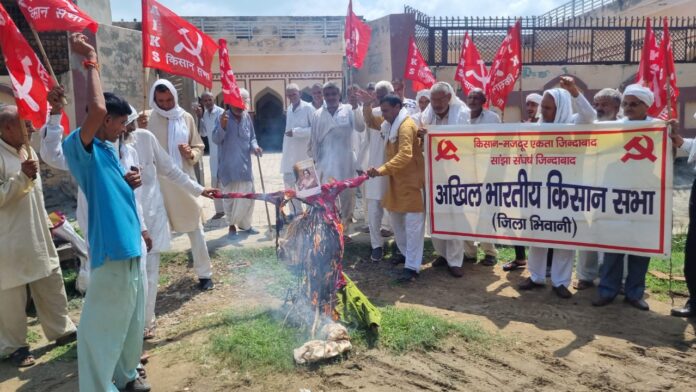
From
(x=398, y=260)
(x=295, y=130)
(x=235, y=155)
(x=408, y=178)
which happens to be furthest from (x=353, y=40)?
(x=398, y=260)

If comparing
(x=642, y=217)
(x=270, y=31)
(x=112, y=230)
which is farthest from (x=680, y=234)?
(x=270, y=31)

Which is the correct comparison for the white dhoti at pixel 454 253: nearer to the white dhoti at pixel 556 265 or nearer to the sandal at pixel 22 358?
the white dhoti at pixel 556 265

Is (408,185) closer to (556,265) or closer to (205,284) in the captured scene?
(556,265)

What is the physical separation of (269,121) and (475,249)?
22066mm

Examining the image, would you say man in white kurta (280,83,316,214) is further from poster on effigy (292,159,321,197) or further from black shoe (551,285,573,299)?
black shoe (551,285,573,299)

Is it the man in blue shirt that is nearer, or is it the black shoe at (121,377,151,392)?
the man in blue shirt

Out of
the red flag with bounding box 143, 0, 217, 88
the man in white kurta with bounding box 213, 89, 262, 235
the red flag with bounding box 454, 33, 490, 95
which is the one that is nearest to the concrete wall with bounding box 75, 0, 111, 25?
the man in white kurta with bounding box 213, 89, 262, 235

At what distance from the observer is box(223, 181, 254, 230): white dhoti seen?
7266mm

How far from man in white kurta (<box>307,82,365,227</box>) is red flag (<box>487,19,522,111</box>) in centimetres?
182

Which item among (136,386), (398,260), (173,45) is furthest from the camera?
(398,260)

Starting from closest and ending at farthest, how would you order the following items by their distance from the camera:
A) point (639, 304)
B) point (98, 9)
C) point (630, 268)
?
point (639, 304), point (630, 268), point (98, 9)

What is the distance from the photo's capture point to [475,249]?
619cm

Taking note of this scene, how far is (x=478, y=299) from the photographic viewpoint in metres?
5.02

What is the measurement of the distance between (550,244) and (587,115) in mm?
1262
